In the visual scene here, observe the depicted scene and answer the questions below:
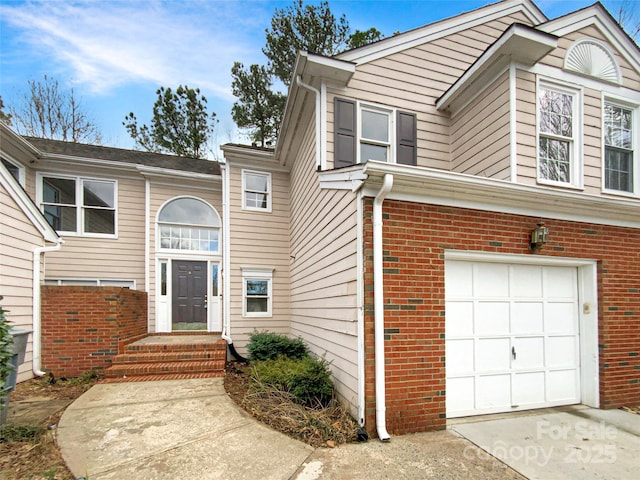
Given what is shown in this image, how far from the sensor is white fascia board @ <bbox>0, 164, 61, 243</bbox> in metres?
5.52

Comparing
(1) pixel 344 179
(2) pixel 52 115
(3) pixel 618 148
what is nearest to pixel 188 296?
(1) pixel 344 179

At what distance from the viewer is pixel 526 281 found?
14.8ft

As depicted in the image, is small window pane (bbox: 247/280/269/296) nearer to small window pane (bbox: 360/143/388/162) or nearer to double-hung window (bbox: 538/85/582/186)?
small window pane (bbox: 360/143/388/162)

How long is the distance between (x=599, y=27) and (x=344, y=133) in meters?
5.19

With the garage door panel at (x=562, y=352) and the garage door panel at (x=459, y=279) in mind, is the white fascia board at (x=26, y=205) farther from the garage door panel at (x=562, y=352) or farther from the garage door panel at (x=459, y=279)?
the garage door panel at (x=562, y=352)

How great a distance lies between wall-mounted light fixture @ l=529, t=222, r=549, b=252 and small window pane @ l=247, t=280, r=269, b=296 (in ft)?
19.1

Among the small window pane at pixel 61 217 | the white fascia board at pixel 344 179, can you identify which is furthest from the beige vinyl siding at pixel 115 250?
the white fascia board at pixel 344 179

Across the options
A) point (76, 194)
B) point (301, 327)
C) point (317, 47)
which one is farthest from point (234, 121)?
point (301, 327)

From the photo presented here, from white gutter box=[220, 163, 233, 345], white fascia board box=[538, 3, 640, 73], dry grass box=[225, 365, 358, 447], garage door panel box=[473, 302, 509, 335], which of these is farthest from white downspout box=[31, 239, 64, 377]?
white fascia board box=[538, 3, 640, 73]

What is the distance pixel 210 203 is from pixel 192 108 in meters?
8.75

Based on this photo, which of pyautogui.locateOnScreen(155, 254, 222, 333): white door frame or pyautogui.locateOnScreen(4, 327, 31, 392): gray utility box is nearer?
pyautogui.locateOnScreen(4, 327, 31, 392): gray utility box

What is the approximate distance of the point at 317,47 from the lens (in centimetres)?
1316

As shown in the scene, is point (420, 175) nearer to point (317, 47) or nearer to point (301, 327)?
point (301, 327)

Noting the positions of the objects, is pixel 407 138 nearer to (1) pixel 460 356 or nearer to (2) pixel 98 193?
(1) pixel 460 356
